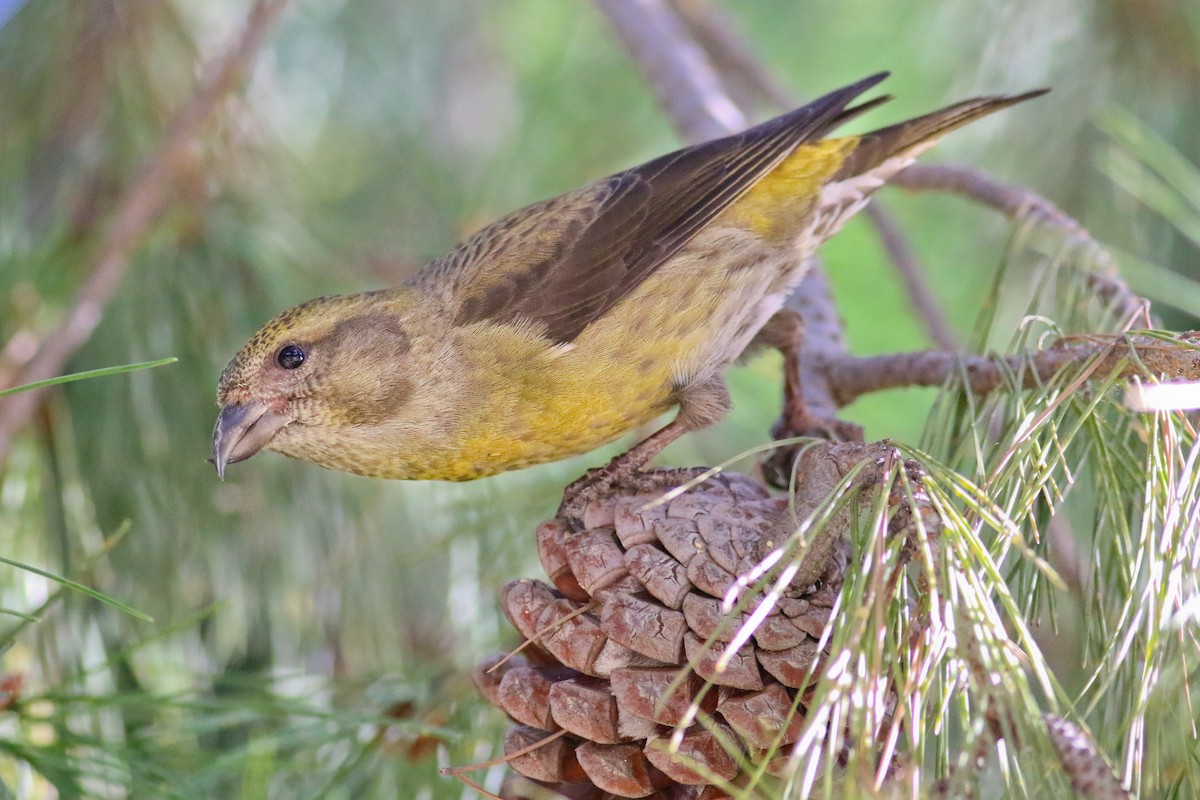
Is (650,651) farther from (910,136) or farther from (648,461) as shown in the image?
(910,136)

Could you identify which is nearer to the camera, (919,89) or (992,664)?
(992,664)

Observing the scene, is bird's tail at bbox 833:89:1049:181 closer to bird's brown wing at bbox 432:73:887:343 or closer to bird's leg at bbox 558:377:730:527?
bird's brown wing at bbox 432:73:887:343

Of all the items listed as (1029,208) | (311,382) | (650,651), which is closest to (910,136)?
(1029,208)

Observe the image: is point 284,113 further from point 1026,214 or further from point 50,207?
point 1026,214

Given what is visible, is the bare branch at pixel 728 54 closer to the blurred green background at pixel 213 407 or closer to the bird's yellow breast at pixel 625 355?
the blurred green background at pixel 213 407

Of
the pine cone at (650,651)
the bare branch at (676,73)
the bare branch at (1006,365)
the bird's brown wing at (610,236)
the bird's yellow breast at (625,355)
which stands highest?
the bare branch at (676,73)

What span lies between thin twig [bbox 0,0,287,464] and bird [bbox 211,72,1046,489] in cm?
34

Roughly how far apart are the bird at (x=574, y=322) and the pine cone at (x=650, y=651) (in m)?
0.71

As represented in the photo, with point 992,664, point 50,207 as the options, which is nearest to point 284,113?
point 50,207

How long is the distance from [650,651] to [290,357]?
53.1 inches

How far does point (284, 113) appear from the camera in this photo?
15.9 feet

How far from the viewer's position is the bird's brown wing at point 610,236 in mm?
2873

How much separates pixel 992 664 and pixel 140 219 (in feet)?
7.28

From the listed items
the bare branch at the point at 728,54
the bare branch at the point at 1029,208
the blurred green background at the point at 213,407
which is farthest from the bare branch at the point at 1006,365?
the bare branch at the point at 728,54
